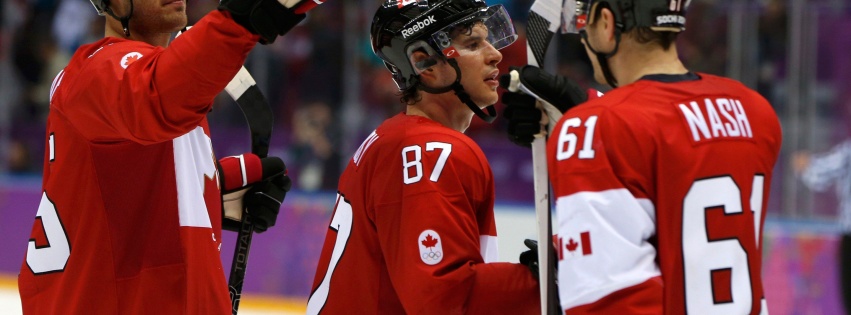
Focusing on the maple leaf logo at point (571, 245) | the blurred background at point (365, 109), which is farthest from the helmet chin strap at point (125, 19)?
the blurred background at point (365, 109)

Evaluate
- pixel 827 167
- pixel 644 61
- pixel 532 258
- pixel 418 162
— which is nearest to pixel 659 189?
pixel 644 61

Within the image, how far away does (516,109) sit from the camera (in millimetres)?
2594

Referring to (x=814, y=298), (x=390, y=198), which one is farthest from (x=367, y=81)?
(x=390, y=198)

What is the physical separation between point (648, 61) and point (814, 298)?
430 cm

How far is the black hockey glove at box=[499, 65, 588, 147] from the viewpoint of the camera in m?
A: 2.51

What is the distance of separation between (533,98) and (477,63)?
576 mm

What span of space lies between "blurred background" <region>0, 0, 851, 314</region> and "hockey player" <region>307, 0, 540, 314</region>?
12.2 ft

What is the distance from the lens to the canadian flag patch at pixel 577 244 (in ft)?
7.29

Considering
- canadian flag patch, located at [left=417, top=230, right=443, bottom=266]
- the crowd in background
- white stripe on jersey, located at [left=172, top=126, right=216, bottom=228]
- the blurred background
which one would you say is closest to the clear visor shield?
canadian flag patch, located at [left=417, top=230, right=443, bottom=266]

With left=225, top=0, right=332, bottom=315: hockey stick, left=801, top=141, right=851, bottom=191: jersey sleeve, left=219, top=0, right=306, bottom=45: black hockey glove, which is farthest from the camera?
left=801, top=141, right=851, bottom=191: jersey sleeve

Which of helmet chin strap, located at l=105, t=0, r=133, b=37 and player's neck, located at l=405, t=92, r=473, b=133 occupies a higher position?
helmet chin strap, located at l=105, t=0, r=133, b=37

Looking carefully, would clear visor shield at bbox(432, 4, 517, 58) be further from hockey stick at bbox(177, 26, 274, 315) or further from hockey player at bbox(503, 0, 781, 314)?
hockey player at bbox(503, 0, 781, 314)

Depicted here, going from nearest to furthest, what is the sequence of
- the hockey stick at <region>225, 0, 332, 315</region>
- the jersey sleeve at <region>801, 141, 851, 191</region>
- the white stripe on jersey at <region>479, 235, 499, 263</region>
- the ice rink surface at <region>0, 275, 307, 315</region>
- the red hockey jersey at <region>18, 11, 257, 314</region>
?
1. the red hockey jersey at <region>18, 11, 257, 314</region>
2. the white stripe on jersey at <region>479, 235, 499, 263</region>
3. the hockey stick at <region>225, 0, 332, 315</region>
4. the jersey sleeve at <region>801, 141, 851, 191</region>
5. the ice rink surface at <region>0, 275, 307, 315</region>

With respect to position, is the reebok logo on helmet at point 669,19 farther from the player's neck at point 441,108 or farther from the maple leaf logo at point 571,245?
the player's neck at point 441,108
